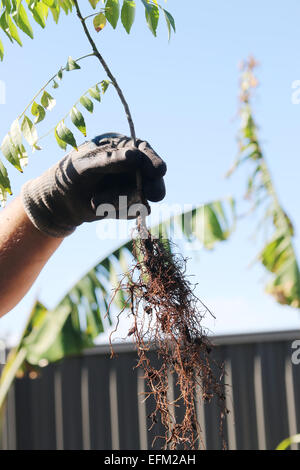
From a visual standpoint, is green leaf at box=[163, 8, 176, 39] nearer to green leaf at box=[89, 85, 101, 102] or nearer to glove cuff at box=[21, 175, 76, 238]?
green leaf at box=[89, 85, 101, 102]

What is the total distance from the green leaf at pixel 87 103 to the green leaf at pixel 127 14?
192 millimetres

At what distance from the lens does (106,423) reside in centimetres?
474

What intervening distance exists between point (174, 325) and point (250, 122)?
13.9 feet

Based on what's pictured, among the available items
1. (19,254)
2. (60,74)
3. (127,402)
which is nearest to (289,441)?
(127,402)

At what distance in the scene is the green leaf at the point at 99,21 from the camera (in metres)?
1.47

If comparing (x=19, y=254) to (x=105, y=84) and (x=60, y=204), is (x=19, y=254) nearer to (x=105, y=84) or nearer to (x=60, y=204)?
(x=60, y=204)

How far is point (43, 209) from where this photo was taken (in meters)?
1.98

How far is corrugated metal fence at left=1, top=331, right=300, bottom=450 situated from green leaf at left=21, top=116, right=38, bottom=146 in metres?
3.22

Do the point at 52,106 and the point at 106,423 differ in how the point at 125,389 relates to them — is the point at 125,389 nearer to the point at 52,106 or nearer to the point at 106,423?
the point at 106,423

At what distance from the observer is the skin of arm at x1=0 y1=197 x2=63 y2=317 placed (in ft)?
6.50

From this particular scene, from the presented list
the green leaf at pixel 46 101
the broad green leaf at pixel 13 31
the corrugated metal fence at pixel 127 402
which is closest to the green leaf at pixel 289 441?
the corrugated metal fence at pixel 127 402

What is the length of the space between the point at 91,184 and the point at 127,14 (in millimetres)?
572

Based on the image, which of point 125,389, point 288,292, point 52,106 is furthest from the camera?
point 125,389
